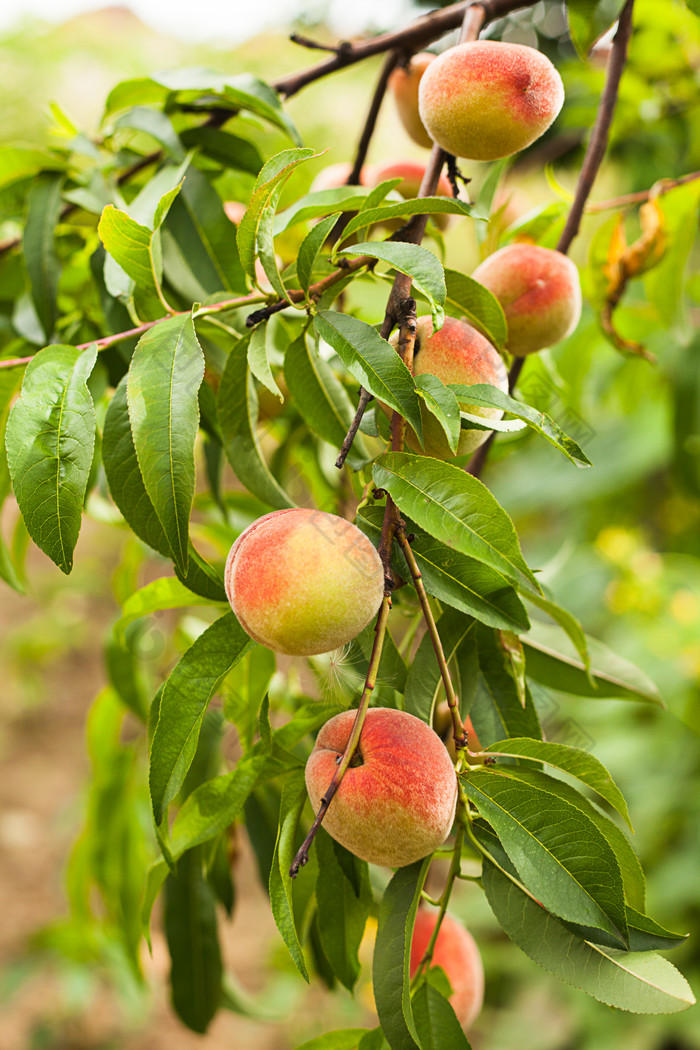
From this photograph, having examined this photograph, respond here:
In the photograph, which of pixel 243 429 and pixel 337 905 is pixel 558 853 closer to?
pixel 337 905

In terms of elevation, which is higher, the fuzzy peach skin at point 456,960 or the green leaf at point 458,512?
the green leaf at point 458,512

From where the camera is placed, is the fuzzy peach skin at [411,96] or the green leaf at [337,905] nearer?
the green leaf at [337,905]

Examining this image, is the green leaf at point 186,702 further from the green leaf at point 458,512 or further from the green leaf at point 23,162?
the green leaf at point 23,162

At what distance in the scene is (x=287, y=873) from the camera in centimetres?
35

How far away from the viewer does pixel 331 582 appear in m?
0.34

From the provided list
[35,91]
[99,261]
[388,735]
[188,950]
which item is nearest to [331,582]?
[388,735]

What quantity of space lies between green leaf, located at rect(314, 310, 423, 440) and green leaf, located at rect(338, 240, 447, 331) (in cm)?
3

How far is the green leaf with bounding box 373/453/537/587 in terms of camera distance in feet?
1.11

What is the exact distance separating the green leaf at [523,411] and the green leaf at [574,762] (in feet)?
0.44

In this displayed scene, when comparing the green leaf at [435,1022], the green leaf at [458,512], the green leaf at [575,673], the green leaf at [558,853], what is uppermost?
the green leaf at [458,512]

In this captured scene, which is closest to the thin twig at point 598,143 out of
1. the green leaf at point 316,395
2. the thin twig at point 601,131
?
the thin twig at point 601,131

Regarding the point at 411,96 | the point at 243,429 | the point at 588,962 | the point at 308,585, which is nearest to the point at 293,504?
the point at 243,429

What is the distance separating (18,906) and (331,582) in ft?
8.39

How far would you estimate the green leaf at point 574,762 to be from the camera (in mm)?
380
